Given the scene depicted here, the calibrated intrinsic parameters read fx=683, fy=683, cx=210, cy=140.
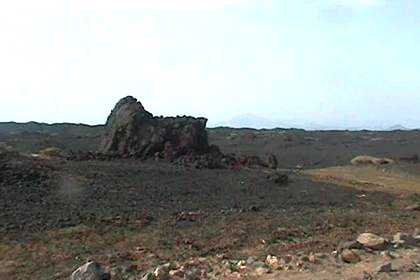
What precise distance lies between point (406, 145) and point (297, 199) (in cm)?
4049

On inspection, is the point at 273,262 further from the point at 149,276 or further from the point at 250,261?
the point at 149,276

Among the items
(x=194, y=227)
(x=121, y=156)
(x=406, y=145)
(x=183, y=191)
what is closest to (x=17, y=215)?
(x=194, y=227)

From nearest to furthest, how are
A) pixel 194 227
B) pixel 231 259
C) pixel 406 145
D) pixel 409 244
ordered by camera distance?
pixel 231 259, pixel 409 244, pixel 194 227, pixel 406 145

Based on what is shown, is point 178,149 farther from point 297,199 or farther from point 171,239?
point 171,239

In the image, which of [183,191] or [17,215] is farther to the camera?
[183,191]

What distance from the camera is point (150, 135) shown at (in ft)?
92.0

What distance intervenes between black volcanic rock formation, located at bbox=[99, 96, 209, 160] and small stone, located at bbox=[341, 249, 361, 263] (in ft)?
56.3

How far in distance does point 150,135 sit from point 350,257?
18.4 m

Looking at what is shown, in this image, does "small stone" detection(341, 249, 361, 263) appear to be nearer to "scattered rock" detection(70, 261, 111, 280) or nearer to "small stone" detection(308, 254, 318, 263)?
"small stone" detection(308, 254, 318, 263)

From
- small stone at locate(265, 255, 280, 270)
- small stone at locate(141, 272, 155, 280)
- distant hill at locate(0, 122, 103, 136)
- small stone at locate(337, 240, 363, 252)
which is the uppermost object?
distant hill at locate(0, 122, 103, 136)

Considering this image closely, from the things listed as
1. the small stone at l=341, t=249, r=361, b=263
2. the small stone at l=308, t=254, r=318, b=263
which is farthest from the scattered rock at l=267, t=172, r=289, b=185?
the small stone at l=308, t=254, r=318, b=263

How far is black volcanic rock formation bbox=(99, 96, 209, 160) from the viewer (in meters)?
27.6

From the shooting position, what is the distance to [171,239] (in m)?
12.9

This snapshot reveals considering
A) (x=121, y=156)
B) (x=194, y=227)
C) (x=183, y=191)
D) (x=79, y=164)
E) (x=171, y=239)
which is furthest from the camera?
(x=121, y=156)
